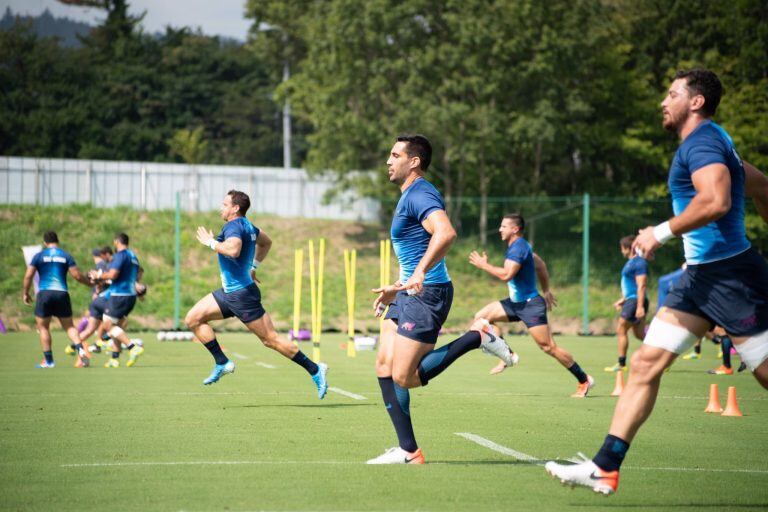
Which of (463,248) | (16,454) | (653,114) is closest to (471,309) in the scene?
(463,248)

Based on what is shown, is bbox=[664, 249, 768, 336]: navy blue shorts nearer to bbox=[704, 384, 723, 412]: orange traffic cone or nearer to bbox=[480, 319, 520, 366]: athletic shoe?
bbox=[480, 319, 520, 366]: athletic shoe

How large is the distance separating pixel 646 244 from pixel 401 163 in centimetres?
249

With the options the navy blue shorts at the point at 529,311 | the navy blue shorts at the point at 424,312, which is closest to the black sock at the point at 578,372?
the navy blue shorts at the point at 529,311

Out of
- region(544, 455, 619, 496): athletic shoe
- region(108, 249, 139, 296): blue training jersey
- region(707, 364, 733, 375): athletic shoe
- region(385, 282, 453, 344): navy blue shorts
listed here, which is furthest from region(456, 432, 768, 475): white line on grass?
region(108, 249, 139, 296): blue training jersey

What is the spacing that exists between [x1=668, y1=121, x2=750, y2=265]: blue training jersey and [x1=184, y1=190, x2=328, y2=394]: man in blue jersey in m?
6.50

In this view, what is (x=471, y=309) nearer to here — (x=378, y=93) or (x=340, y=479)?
(x=378, y=93)

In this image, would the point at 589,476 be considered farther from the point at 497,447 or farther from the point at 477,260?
the point at 477,260

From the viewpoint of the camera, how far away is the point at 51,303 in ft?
57.2

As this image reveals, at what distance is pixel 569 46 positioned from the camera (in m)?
37.8

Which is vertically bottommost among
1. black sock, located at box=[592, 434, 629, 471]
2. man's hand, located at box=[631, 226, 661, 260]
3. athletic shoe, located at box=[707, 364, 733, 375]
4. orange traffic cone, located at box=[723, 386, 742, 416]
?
athletic shoe, located at box=[707, 364, 733, 375]

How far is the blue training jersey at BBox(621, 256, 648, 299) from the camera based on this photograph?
17.1 m

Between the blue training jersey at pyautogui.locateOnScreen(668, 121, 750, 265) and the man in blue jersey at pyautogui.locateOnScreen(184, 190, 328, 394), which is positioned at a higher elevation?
the blue training jersey at pyautogui.locateOnScreen(668, 121, 750, 265)

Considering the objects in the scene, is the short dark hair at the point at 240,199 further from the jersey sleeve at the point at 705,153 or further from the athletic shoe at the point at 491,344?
the jersey sleeve at the point at 705,153

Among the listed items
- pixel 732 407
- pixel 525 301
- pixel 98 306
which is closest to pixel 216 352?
pixel 525 301
